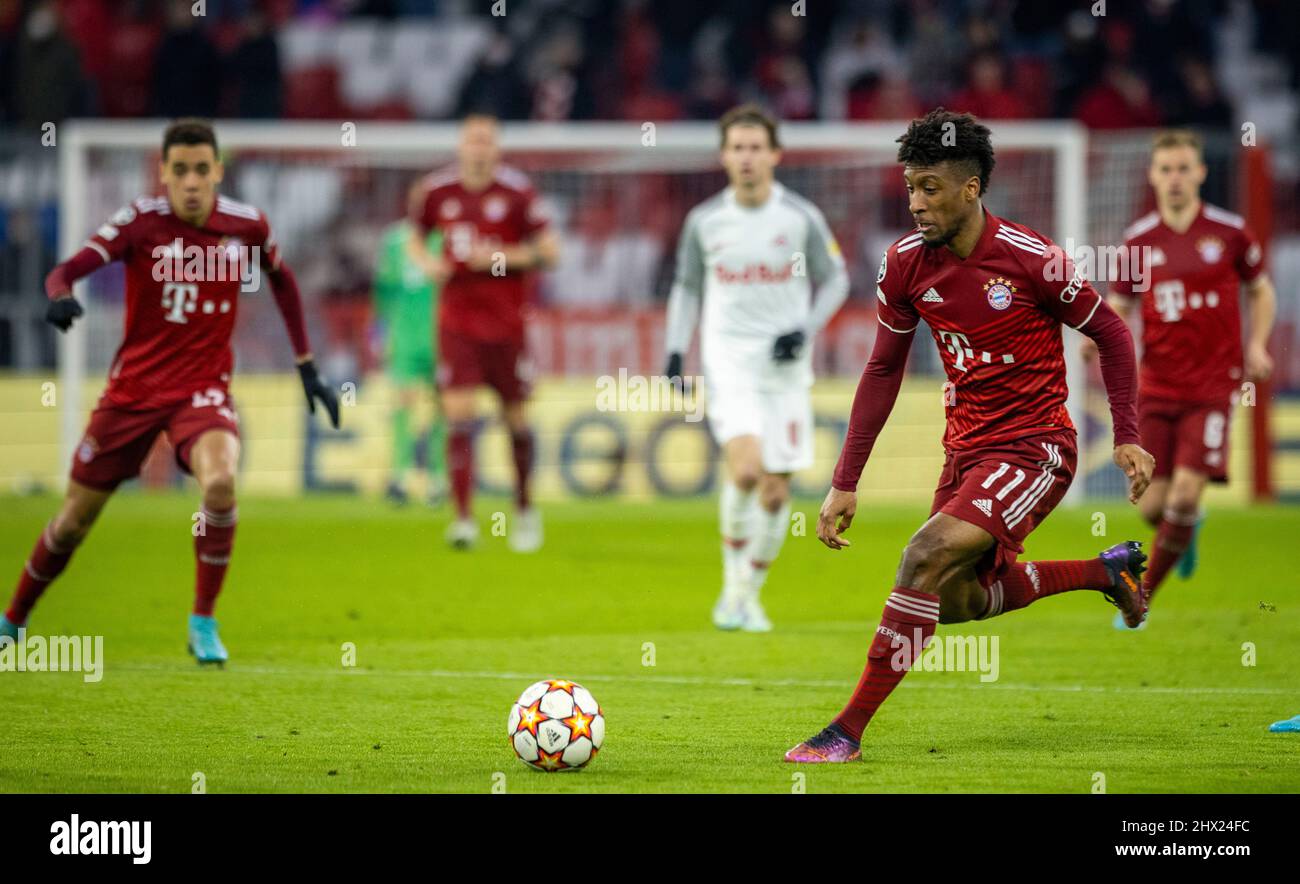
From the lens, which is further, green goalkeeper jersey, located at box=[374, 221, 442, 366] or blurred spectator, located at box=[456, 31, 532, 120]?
blurred spectator, located at box=[456, 31, 532, 120]

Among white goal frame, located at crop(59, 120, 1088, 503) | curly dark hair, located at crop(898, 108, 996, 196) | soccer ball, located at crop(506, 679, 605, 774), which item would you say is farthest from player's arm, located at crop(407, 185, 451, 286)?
soccer ball, located at crop(506, 679, 605, 774)

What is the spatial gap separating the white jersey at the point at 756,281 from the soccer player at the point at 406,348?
20.6 ft

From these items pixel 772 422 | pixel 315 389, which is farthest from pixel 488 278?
pixel 315 389

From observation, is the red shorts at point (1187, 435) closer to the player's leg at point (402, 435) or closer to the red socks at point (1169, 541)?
the red socks at point (1169, 541)

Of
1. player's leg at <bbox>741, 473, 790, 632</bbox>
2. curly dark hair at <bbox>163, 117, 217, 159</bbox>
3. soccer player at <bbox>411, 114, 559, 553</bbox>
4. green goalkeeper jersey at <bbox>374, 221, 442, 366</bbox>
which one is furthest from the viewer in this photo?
green goalkeeper jersey at <bbox>374, 221, 442, 366</bbox>

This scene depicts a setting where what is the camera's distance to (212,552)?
8.68 meters

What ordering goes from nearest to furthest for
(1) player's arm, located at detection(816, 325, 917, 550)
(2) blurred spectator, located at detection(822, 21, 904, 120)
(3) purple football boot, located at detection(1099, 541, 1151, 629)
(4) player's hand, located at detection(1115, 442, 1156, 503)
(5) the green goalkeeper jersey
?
(4) player's hand, located at detection(1115, 442, 1156, 503)
(1) player's arm, located at detection(816, 325, 917, 550)
(3) purple football boot, located at detection(1099, 541, 1151, 629)
(5) the green goalkeeper jersey
(2) blurred spectator, located at detection(822, 21, 904, 120)

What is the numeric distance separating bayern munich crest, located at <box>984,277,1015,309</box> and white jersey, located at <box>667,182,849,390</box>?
3712 mm

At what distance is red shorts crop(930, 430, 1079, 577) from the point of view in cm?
659

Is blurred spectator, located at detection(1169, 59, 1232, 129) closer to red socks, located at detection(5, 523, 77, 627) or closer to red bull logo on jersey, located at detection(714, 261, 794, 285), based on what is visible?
red bull logo on jersey, located at detection(714, 261, 794, 285)

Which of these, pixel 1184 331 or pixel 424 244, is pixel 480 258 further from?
pixel 1184 331

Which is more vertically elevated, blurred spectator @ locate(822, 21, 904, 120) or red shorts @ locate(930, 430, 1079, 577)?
blurred spectator @ locate(822, 21, 904, 120)

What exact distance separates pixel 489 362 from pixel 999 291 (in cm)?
771

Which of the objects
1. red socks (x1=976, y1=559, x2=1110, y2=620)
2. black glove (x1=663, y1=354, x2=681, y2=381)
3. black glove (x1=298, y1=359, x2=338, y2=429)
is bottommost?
red socks (x1=976, y1=559, x2=1110, y2=620)
